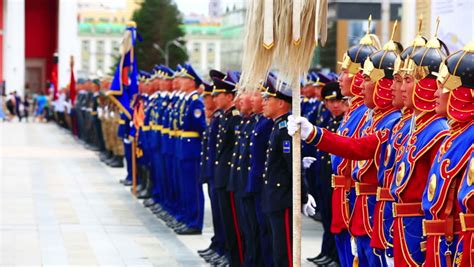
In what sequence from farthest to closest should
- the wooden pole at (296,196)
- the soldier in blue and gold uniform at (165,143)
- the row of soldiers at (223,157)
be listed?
Answer: 1. the soldier in blue and gold uniform at (165,143)
2. the row of soldiers at (223,157)
3. the wooden pole at (296,196)

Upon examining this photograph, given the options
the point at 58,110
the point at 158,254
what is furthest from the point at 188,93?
the point at 58,110

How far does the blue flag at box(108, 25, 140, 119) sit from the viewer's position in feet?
64.1

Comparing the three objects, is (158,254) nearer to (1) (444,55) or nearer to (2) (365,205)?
(2) (365,205)

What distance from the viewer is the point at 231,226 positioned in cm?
1119

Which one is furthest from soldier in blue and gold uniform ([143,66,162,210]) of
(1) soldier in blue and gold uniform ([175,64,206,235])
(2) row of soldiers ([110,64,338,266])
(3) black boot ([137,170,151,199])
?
(1) soldier in blue and gold uniform ([175,64,206,235])

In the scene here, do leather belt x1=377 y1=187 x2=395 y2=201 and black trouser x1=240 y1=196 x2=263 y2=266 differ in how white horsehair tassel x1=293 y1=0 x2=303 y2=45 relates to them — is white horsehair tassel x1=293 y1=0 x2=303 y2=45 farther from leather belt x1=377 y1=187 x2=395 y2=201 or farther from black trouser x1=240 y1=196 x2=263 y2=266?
black trouser x1=240 y1=196 x2=263 y2=266

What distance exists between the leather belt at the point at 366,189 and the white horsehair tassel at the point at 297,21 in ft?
3.98

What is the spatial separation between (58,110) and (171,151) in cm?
3318

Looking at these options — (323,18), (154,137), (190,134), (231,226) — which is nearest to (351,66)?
(323,18)

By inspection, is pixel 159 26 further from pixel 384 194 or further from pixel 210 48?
pixel 384 194

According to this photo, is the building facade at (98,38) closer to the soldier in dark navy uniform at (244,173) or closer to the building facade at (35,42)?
the building facade at (35,42)

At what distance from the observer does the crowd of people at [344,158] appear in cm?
621

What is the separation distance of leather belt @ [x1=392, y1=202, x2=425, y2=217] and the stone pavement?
5340 mm

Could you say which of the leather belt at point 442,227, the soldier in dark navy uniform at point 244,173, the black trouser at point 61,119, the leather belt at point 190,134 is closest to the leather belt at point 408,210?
the leather belt at point 442,227
